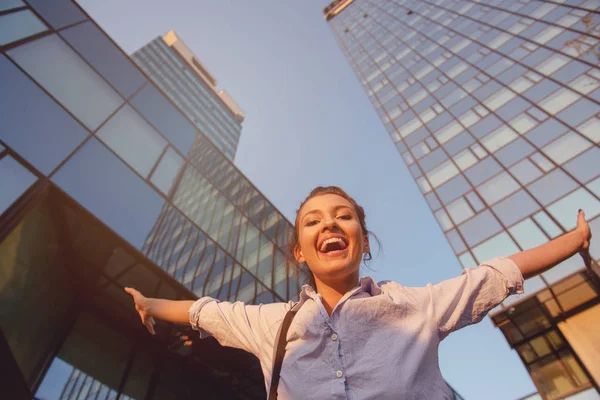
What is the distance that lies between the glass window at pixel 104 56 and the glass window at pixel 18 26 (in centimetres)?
77

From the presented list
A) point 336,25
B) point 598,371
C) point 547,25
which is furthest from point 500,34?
point 336,25

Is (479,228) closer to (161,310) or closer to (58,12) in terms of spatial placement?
(161,310)

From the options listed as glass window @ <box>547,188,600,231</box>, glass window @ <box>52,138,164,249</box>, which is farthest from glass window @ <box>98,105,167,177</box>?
glass window @ <box>547,188,600,231</box>

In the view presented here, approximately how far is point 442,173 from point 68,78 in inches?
582

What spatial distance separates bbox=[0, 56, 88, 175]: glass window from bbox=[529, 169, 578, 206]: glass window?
46.9 ft

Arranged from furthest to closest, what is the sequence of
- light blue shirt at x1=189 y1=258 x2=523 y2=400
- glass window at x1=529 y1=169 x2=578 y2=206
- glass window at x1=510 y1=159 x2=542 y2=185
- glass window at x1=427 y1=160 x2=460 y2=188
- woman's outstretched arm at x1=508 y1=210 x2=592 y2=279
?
glass window at x1=427 y1=160 x2=460 y2=188 → glass window at x1=510 y1=159 x2=542 y2=185 → glass window at x1=529 y1=169 x2=578 y2=206 → woman's outstretched arm at x1=508 y1=210 x2=592 y2=279 → light blue shirt at x1=189 y1=258 x2=523 y2=400

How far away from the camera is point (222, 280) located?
30.9ft

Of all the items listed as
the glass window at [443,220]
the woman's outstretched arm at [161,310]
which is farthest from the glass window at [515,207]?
the woman's outstretched arm at [161,310]

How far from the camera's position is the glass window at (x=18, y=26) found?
6609mm

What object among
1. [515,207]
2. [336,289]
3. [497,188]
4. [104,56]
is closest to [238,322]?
[336,289]

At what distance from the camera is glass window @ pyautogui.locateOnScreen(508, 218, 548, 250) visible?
10594 mm

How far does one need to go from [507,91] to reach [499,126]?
8.52 feet

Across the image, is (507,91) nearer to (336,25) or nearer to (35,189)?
(35,189)

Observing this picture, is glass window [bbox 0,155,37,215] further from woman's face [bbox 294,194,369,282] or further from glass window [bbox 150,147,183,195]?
woman's face [bbox 294,194,369,282]
